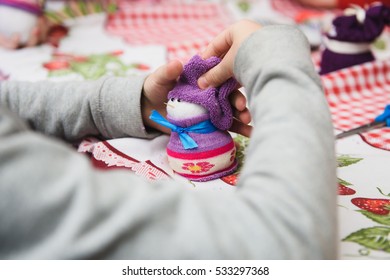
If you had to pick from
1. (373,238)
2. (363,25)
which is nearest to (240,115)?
(373,238)

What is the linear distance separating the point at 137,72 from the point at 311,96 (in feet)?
2.27

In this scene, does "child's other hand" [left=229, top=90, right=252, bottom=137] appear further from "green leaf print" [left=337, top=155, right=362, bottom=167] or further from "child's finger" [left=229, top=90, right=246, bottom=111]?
"green leaf print" [left=337, top=155, right=362, bottom=167]

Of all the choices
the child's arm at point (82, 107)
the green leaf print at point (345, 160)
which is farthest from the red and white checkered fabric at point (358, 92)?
the child's arm at point (82, 107)

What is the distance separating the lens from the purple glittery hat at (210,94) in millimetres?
560

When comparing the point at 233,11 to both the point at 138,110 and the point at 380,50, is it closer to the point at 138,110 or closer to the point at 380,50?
the point at 380,50

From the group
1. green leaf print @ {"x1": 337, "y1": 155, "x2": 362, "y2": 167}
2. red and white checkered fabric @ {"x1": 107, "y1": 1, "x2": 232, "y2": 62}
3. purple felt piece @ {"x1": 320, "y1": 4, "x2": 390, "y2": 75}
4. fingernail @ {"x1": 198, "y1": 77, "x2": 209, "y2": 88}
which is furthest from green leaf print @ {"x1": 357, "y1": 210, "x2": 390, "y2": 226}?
red and white checkered fabric @ {"x1": 107, "y1": 1, "x2": 232, "y2": 62}

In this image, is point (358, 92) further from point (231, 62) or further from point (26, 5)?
point (26, 5)

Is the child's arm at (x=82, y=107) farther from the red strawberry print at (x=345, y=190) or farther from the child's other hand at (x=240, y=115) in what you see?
the red strawberry print at (x=345, y=190)

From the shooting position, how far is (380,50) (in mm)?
1296

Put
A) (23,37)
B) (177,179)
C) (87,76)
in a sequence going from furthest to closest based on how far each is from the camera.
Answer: (23,37) → (87,76) → (177,179)

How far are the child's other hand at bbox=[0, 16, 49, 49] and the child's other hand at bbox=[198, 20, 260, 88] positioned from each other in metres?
0.86

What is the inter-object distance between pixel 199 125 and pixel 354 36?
641 millimetres

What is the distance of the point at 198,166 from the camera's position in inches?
22.5

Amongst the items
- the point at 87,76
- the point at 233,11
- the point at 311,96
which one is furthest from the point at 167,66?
the point at 233,11
